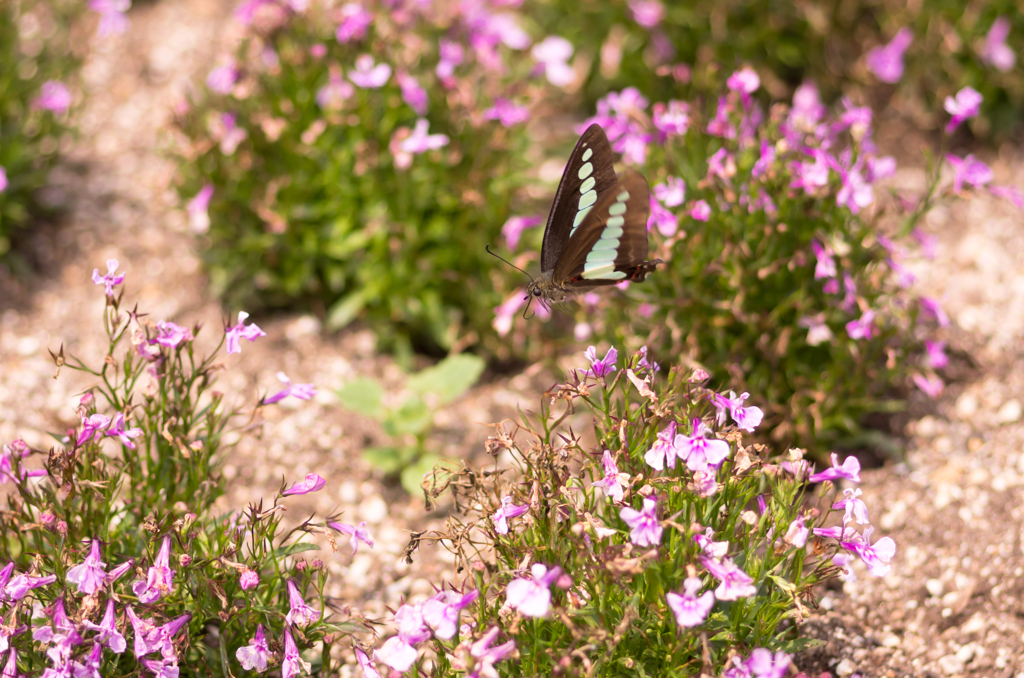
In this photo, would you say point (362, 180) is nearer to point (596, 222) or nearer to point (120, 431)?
point (596, 222)

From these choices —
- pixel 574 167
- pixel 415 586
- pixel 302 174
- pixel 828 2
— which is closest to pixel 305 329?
pixel 302 174

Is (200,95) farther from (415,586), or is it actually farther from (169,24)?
(415,586)

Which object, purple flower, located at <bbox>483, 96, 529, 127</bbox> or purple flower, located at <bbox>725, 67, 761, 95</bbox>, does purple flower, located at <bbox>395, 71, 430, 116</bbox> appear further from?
purple flower, located at <bbox>725, 67, 761, 95</bbox>

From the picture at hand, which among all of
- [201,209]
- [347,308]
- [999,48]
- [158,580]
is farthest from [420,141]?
[999,48]

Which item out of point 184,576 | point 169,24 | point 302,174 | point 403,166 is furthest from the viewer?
point 169,24

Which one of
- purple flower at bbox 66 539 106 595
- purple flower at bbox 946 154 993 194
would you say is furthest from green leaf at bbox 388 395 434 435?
purple flower at bbox 946 154 993 194

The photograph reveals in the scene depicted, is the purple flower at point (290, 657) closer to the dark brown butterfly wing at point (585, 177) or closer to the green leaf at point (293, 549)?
the green leaf at point (293, 549)

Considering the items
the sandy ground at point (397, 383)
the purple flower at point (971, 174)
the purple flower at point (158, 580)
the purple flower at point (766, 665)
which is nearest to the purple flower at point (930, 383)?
the sandy ground at point (397, 383)
